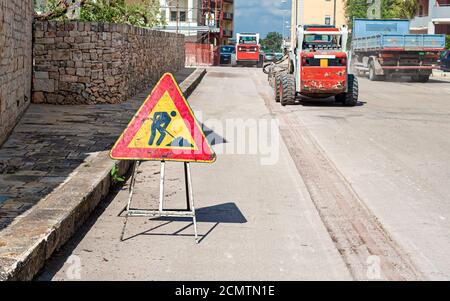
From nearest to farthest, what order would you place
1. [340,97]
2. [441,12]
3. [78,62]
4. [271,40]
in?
[78,62], [340,97], [441,12], [271,40]

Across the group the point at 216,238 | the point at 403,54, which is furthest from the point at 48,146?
the point at 403,54

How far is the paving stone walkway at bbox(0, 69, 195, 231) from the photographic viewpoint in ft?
24.2

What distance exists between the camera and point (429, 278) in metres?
5.49

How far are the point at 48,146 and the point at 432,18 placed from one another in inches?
2057

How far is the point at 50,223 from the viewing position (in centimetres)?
605

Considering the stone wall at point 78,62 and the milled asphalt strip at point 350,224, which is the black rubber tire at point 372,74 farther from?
the milled asphalt strip at point 350,224

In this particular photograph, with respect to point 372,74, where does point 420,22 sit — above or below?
above

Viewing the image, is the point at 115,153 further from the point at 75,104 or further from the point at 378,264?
the point at 75,104

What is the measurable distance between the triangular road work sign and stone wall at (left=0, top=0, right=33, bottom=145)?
4.14m

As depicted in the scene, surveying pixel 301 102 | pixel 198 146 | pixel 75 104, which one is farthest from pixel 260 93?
pixel 198 146

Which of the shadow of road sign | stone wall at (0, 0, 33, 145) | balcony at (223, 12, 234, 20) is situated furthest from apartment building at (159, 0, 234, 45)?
the shadow of road sign

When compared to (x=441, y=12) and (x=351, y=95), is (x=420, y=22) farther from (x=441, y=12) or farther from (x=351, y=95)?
(x=351, y=95)

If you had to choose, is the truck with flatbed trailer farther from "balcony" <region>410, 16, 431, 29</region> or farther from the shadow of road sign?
the shadow of road sign
